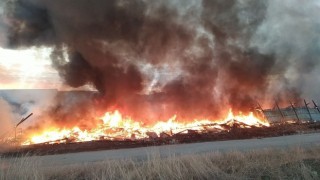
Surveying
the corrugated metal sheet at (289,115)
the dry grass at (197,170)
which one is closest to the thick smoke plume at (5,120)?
the dry grass at (197,170)

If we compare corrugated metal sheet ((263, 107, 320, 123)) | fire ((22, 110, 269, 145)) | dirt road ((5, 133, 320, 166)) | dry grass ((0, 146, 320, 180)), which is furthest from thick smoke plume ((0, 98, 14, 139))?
corrugated metal sheet ((263, 107, 320, 123))

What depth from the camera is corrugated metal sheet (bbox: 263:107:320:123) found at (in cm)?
3177

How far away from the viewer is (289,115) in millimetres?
32438

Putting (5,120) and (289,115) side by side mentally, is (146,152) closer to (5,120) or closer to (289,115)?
(5,120)

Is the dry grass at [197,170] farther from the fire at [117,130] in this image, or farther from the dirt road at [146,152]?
the fire at [117,130]

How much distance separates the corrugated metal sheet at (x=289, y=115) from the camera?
31.8 metres

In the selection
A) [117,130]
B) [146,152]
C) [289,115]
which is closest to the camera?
[146,152]

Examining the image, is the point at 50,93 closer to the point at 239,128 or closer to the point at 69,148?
the point at 69,148

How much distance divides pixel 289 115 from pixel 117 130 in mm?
15757

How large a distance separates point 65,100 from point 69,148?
480 inches

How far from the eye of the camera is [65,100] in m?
31.8

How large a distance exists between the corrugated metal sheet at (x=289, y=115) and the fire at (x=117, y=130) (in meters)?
1.04

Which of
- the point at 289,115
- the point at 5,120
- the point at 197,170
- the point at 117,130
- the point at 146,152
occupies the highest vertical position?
the point at 5,120

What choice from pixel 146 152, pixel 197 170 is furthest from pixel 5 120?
pixel 197 170
